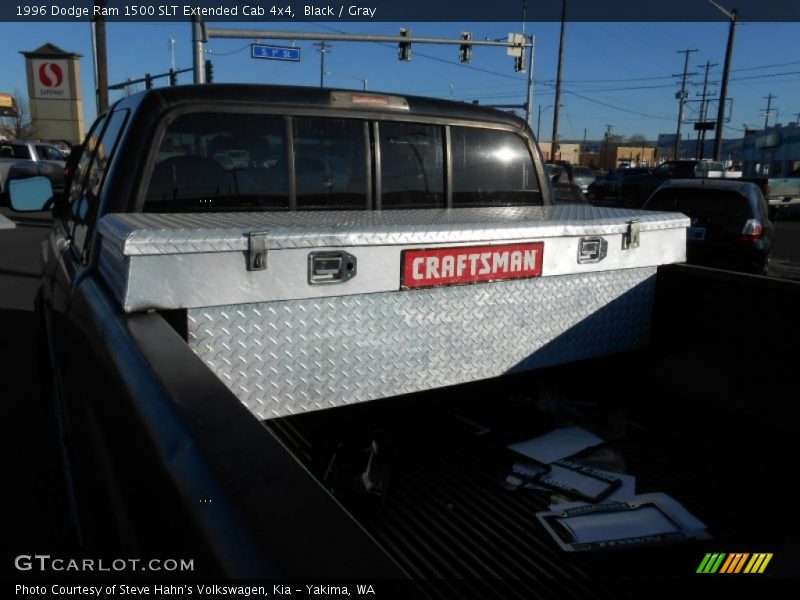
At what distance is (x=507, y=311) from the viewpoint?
2.58 meters

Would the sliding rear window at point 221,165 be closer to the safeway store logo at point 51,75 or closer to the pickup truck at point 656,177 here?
the pickup truck at point 656,177

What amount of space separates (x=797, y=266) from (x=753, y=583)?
1362 centimetres

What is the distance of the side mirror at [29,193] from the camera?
3795 mm

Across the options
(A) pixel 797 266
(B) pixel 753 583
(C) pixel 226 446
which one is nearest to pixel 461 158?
(B) pixel 753 583

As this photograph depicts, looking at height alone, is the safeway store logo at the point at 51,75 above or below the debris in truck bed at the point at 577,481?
above

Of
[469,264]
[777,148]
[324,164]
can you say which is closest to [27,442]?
[324,164]

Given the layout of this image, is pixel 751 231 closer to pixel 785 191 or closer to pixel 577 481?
pixel 577 481

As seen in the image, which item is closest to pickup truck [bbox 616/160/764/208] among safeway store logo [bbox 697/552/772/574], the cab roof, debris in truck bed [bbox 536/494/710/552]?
the cab roof

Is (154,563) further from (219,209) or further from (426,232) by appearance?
(219,209)

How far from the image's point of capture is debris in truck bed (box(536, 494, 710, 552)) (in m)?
1.93

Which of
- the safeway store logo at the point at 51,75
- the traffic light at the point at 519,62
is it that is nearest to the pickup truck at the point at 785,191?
the traffic light at the point at 519,62

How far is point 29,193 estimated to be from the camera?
385 cm

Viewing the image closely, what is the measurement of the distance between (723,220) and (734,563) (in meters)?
8.69

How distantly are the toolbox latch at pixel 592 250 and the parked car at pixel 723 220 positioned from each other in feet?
24.4
